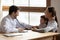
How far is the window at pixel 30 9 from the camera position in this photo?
4.08 m

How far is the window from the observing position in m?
4.08

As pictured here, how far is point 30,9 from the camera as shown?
4.09 meters

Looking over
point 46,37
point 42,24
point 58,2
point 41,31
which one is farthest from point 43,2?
point 46,37

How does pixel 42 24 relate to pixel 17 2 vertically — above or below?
below

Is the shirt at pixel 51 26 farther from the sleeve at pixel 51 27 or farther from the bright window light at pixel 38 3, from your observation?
the bright window light at pixel 38 3

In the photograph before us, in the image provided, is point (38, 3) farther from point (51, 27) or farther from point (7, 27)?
point (7, 27)

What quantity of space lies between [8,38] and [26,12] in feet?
5.24

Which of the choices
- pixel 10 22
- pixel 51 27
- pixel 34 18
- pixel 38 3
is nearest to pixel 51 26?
pixel 51 27

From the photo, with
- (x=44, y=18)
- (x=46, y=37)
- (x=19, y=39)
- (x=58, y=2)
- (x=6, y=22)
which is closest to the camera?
(x=19, y=39)

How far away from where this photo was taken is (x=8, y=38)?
8.55 ft

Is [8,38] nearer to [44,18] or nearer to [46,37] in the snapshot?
[46,37]

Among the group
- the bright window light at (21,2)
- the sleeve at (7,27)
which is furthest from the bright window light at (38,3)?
the sleeve at (7,27)

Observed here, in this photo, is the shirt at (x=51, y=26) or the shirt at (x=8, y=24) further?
the shirt at (x=51, y=26)

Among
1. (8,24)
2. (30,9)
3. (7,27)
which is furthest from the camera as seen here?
(30,9)
